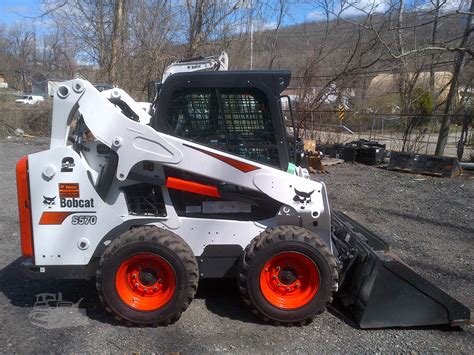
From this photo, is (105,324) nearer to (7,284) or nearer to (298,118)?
(7,284)

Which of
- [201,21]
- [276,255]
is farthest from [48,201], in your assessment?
[201,21]

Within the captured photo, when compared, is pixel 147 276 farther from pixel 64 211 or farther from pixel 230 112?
pixel 230 112

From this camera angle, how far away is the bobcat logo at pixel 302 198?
3725 millimetres

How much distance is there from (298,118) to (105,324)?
1375 cm

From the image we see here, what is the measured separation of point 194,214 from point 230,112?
3.05 feet

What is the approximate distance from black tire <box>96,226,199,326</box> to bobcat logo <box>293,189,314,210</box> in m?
0.98

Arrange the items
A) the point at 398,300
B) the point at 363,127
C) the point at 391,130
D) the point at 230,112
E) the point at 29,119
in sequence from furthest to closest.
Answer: the point at 363,127 → the point at 29,119 → the point at 391,130 → the point at 230,112 → the point at 398,300

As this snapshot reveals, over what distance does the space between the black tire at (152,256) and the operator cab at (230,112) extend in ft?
2.95

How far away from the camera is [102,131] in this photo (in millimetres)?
3561

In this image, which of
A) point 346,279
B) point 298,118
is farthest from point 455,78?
point 346,279

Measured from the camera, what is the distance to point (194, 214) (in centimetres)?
387

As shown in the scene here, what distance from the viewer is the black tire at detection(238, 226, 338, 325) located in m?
3.56

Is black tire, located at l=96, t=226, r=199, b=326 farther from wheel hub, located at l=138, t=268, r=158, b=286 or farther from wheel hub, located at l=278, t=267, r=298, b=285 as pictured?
wheel hub, located at l=278, t=267, r=298, b=285

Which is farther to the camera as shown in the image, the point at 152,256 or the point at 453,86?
the point at 453,86
